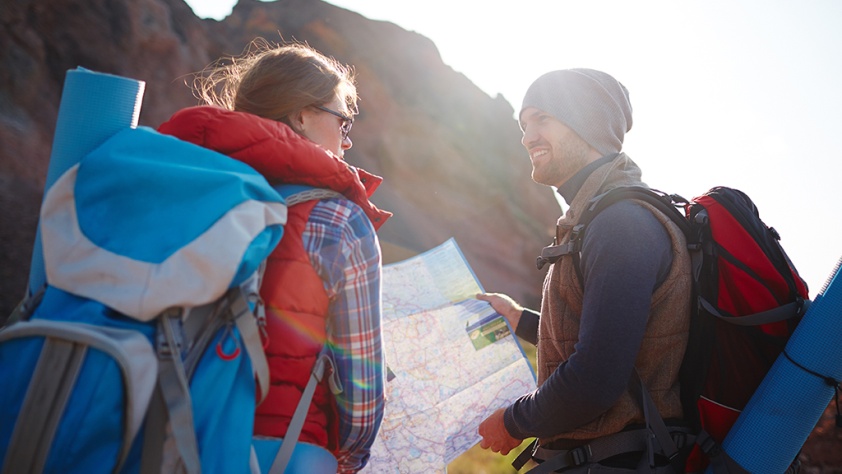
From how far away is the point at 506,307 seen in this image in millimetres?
2334

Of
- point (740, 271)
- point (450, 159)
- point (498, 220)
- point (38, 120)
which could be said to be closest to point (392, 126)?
point (450, 159)

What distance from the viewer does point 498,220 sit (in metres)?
23.4

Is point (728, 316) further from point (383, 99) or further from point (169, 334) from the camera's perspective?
point (383, 99)

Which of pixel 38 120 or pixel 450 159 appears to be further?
pixel 450 159

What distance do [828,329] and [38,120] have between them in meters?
11.1

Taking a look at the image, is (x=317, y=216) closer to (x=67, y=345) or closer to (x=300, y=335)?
(x=300, y=335)

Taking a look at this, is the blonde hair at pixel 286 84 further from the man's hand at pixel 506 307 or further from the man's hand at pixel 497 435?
the man's hand at pixel 497 435

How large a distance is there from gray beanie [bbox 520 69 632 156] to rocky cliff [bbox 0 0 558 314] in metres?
9.45

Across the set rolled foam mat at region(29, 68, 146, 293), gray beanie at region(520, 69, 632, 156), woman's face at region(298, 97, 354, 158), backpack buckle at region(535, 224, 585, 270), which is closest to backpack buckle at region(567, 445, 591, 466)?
backpack buckle at region(535, 224, 585, 270)

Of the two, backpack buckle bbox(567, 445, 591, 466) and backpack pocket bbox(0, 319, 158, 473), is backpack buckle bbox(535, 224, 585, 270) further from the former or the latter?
backpack pocket bbox(0, 319, 158, 473)

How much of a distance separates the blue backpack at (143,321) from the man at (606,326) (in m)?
0.94

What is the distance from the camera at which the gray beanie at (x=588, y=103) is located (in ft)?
6.88

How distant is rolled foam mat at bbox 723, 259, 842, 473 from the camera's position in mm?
1559

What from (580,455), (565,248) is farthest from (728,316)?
(580,455)
